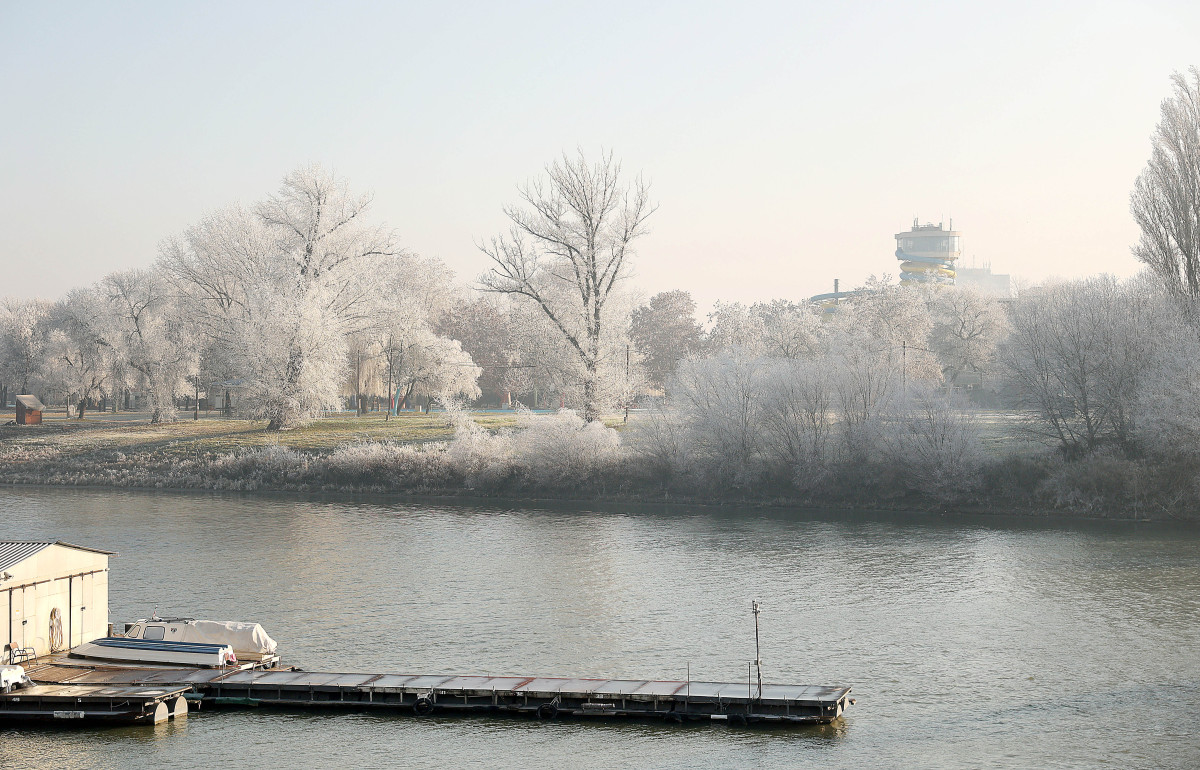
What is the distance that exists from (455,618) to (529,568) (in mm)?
9299

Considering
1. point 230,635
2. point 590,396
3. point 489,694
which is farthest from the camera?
point 590,396

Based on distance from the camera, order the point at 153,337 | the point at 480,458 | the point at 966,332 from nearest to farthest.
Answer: the point at 480,458 < the point at 153,337 < the point at 966,332

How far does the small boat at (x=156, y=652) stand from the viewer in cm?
2816

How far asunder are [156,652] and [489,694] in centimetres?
966

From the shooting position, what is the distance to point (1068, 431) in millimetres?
61312

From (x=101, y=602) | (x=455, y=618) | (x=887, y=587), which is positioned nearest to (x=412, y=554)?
(x=455, y=618)

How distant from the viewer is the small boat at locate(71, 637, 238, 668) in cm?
2816

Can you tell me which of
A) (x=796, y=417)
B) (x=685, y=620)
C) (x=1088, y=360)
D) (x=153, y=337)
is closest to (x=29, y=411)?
(x=153, y=337)

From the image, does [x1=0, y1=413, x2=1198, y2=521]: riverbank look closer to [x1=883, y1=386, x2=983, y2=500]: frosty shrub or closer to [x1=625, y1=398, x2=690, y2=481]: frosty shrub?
[x1=625, y1=398, x2=690, y2=481]: frosty shrub

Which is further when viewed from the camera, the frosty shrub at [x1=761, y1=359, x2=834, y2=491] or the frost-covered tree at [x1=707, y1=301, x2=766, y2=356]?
the frost-covered tree at [x1=707, y1=301, x2=766, y2=356]

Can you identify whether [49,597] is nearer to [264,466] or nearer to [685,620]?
[685,620]

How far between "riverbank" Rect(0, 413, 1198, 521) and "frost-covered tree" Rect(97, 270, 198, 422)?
6.66 m

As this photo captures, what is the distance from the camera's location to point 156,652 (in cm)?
2842

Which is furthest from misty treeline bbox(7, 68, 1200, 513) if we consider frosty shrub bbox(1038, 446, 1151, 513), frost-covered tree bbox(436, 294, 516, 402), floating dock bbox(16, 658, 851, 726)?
floating dock bbox(16, 658, 851, 726)
